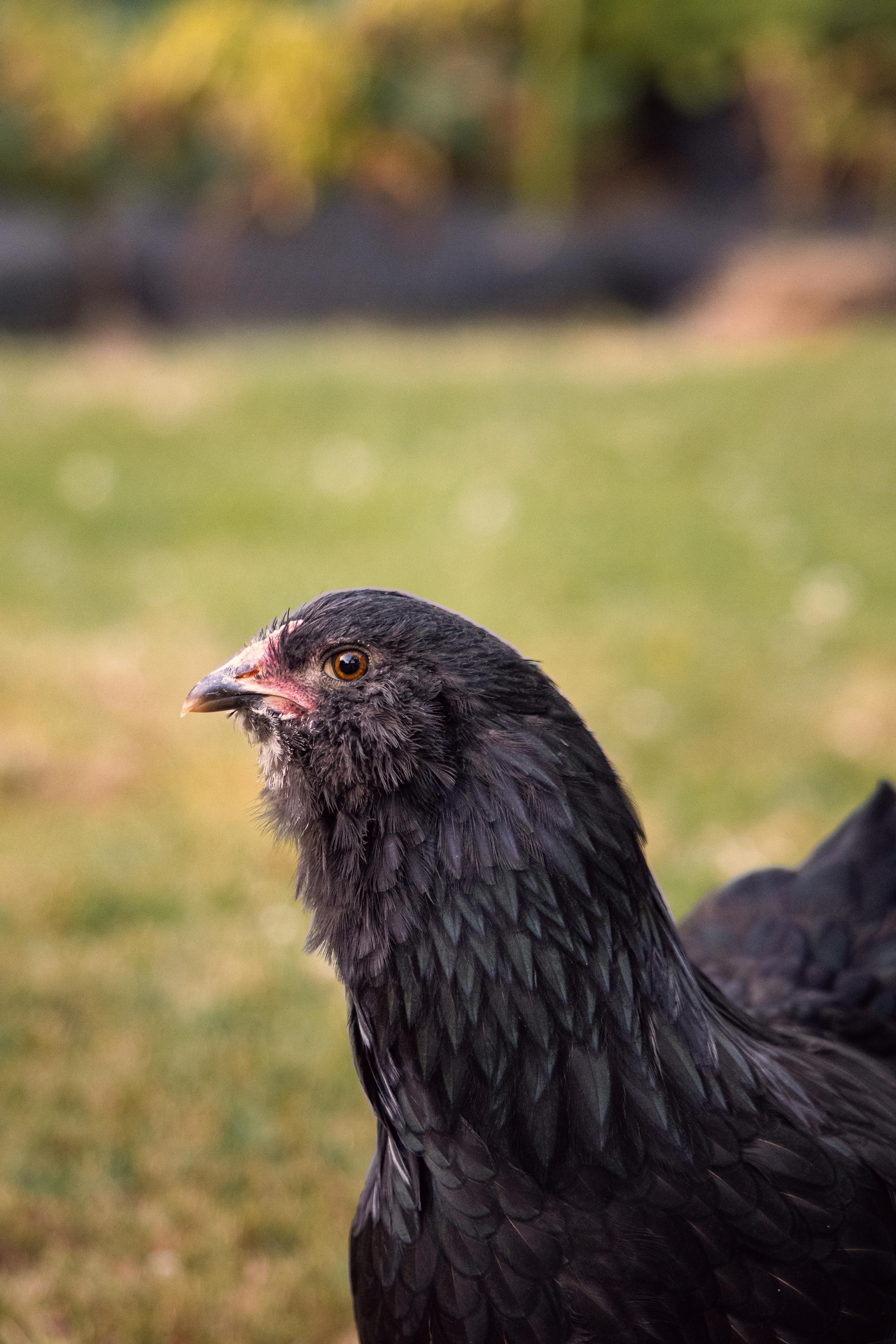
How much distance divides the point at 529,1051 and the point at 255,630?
492 centimetres

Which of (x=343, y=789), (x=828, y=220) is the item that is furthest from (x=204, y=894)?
(x=828, y=220)

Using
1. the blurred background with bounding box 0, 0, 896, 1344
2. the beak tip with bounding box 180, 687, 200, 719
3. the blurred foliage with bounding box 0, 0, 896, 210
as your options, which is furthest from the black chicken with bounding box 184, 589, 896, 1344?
the blurred foliage with bounding box 0, 0, 896, 210

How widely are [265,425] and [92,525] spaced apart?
69.0 inches

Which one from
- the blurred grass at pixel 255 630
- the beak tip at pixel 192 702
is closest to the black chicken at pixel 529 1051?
the beak tip at pixel 192 702

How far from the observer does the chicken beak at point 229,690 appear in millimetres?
2016

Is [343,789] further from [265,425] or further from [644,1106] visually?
[265,425]

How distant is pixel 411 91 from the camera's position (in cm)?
1305

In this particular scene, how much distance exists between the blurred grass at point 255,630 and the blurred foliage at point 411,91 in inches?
94.0

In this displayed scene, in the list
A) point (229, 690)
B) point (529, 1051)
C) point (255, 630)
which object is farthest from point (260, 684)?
point (255, 630)

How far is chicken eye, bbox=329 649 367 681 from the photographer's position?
194 cm

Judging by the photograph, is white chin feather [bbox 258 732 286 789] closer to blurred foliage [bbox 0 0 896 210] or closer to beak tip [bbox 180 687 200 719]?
beak tip [bbox 180 687 200 719]

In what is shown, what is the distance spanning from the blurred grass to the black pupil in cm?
163

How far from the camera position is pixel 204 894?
445 cm

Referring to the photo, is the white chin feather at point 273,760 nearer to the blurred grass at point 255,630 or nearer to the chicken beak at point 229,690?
the chicken beak at point 229,690
